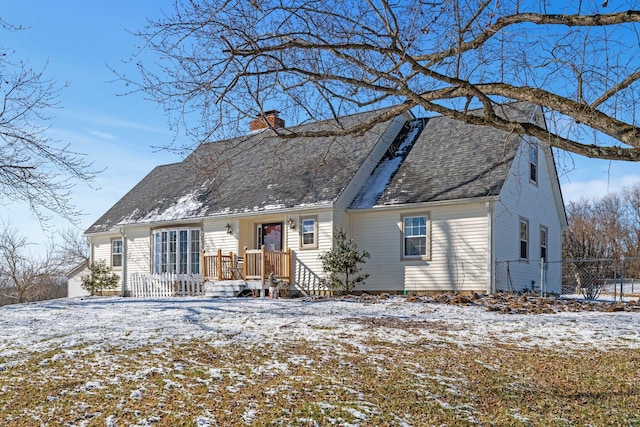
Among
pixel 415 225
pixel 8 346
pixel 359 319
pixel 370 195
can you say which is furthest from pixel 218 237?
pixel 8 346

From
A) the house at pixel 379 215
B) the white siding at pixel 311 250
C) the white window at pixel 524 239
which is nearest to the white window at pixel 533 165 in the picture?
the house at pixel 379 215

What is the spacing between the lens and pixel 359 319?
11391mm

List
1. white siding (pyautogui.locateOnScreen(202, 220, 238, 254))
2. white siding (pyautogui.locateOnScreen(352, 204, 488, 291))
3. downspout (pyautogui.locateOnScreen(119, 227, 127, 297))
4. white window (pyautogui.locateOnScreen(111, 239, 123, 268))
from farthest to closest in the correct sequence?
white window (pyautogui.locateOnScreen(111, 239, 123, 268)) → downspout (pyautogui.locateOnScreen(119, 227, 127, 297)) → white siding (pyautogui.locateOnScreen(202, 220, 238, 254)) → white siding (pyautogui.locateOnScreen(352, 204, 488, 291))

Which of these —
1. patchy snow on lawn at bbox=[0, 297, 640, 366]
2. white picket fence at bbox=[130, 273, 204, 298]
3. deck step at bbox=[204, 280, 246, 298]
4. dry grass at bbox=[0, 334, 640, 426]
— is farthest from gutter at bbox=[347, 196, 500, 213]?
dry grass at bbox=[0, 334, 640, 426]

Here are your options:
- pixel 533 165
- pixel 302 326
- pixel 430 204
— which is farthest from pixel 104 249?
pixel 302 326

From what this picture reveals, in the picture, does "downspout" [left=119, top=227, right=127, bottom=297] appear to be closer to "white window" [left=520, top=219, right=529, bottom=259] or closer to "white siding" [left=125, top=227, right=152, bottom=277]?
"white siding" [left=125, top=227, right=152, bottom=277]

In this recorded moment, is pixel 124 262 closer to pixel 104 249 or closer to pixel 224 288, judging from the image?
pixel 104 249

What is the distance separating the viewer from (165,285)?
2130cm

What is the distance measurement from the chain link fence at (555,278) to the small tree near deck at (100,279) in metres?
15.7

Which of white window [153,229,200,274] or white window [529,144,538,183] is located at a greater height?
white window [529,144,538,183]

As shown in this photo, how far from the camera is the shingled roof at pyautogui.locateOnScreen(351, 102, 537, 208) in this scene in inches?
683

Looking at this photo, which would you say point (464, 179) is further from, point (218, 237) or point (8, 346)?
point (8, 346)

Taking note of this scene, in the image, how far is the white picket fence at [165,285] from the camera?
806 inches

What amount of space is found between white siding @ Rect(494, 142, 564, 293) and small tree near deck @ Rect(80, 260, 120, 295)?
620 inches
